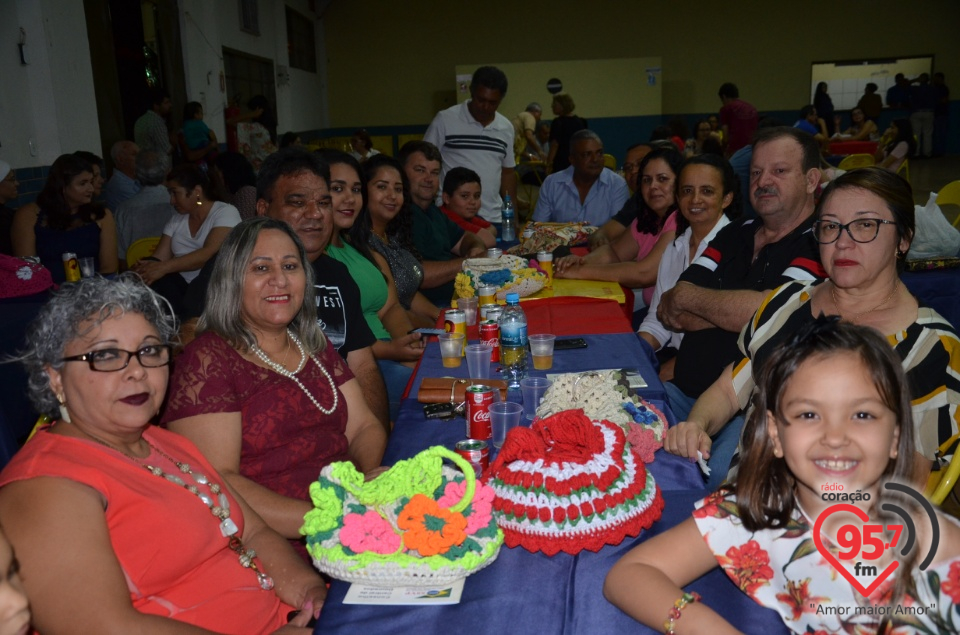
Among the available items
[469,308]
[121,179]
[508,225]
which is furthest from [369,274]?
[121,179]

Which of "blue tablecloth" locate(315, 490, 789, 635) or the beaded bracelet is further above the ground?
the beaded bracelet

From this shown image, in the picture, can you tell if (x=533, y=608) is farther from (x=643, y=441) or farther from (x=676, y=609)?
(x=643, y=441)

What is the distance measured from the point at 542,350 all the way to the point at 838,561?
4.42ft

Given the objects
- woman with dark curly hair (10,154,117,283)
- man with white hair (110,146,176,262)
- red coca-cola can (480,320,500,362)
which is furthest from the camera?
man with white hair (110,146,176,262)

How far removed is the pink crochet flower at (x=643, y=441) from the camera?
178 cm

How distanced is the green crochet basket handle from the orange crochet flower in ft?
0.09

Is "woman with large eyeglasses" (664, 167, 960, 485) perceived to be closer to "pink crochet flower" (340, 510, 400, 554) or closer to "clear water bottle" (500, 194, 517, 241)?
Result: "pink crochet flower" (340, 510, 400, 554)

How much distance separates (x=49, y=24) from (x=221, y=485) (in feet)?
18.1

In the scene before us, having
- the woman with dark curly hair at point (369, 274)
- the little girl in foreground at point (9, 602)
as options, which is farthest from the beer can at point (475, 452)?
the woman with dark curly hair at point (369, 274)

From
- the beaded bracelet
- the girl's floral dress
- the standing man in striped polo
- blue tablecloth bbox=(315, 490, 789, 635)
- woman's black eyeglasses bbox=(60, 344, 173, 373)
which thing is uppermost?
the standing man in striped polo

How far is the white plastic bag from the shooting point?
153 inches

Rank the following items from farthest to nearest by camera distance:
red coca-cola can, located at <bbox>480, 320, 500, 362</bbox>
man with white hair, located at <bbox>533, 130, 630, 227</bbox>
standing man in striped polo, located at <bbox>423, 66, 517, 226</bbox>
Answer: standing man in striped polo, located at <bbox>423, 66, 517, 226</bbox>
man with white hair, located at <bbox>533, 130, 630, 227</bbox>
red coca-cola can, located at <bbox>480, 320, 500, 362</bbox>

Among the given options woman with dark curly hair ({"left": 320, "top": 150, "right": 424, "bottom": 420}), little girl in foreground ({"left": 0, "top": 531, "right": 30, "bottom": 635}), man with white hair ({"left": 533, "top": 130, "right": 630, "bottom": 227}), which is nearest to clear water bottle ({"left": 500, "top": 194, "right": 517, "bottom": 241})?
man with white hair ({"left": 533, "top": 130, "right": 630, "bottom": 227})

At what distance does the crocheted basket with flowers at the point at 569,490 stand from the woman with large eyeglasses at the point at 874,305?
1.46ft
